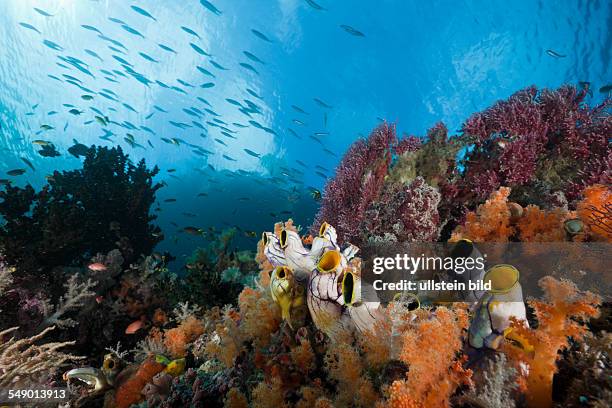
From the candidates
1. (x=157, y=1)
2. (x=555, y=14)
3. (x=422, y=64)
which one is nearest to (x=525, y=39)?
(x=555, y=14)

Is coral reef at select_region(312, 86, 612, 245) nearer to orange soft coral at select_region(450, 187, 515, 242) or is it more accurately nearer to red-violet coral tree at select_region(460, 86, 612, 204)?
red-violet coral tree at select_region(460, 86, 612, 204)

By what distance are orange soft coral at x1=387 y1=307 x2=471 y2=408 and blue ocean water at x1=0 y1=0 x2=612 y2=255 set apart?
1932 centimetres

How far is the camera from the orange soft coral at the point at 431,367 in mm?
1666

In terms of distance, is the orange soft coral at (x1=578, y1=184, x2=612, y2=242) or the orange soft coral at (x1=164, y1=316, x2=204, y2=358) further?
the orange soft coral at (x1=164, y1=316, x2=204, y2=358)

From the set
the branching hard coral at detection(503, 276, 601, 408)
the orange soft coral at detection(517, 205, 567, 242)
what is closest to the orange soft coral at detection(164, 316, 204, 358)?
the branching hard coral at detection(503, 276, 601, 408)

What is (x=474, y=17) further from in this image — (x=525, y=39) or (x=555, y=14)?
(x=555, y=14)

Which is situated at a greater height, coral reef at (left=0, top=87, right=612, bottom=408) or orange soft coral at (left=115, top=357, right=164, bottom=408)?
coral reef at (left=0, top=87, right=612, bottom=408)

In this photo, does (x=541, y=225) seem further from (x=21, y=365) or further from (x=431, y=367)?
(x=21, y=365)

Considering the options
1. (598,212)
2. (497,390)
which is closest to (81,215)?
(497,390)

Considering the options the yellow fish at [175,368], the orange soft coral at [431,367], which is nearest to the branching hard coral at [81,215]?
the yellow fish at [175,368]

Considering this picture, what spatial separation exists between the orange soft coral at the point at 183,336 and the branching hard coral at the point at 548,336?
4.60 metres

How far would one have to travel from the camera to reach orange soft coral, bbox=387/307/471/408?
1.67 m

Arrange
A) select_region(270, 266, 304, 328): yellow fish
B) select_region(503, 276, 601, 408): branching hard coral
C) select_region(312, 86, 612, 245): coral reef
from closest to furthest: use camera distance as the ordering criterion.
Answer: select_region(503, 276, 601, 408): branching hard coral
select_region(270, 266, 304, 328): yellow fish
select_region(312, 86, 612, 245): coral reef

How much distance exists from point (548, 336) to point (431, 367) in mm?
719
